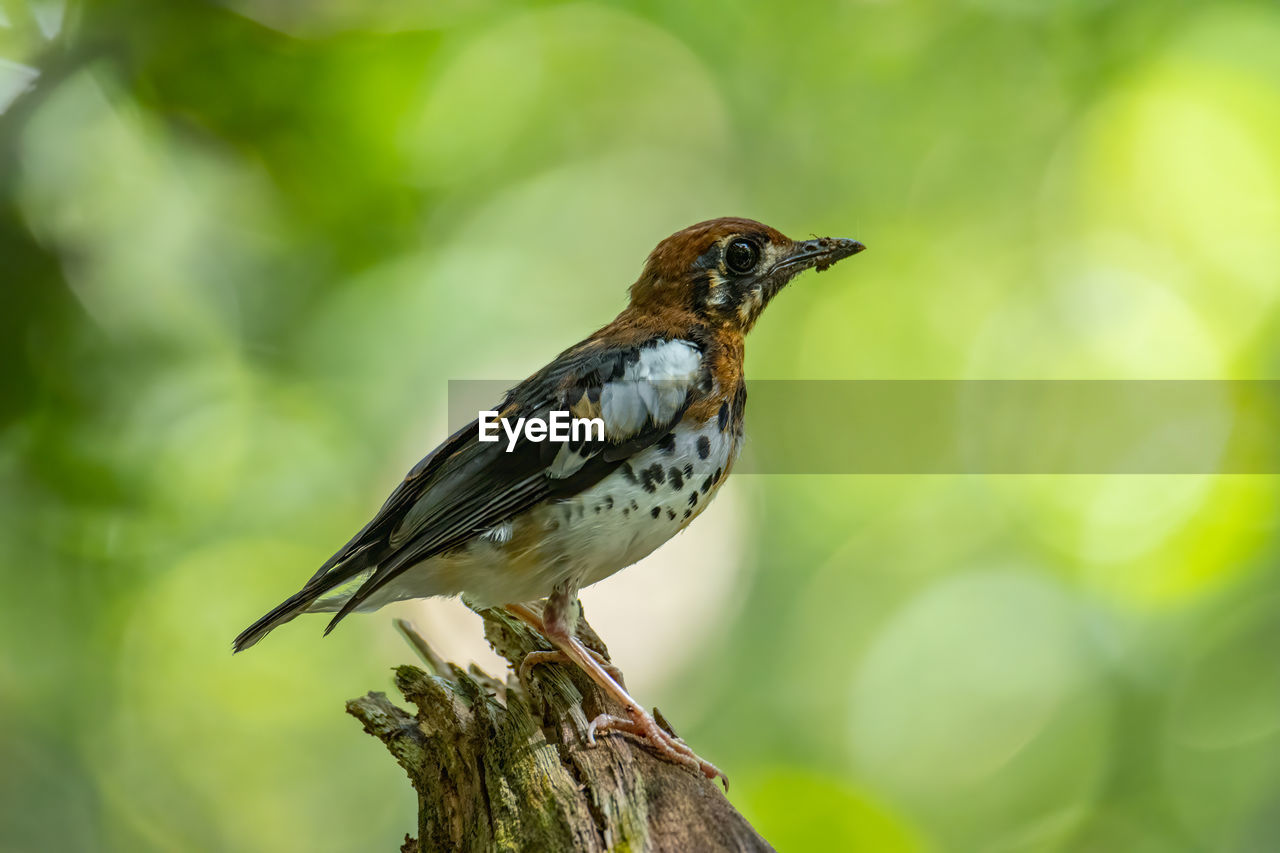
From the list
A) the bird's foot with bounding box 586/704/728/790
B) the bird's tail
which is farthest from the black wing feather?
the bird's foot with bounding box 586/704/728/790

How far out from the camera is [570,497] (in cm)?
380

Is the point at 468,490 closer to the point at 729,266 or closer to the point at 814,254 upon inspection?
the point at 729,266

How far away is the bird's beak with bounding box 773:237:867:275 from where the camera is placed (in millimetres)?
4434

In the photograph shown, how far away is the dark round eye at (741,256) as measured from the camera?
4359 millimetres

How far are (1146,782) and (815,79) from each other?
5831mm

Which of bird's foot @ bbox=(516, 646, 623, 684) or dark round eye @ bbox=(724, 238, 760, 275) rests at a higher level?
dark round eye @ bbox=(724, 238, 760, 275)

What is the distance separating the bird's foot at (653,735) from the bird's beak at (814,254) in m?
2.10

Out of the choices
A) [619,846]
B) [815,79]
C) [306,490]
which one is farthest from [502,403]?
[815,79]

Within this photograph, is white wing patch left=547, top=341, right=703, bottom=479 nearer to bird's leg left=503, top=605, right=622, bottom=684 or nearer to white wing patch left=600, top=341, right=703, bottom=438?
white wing patch left=600, top=341, right=703, bottom=438

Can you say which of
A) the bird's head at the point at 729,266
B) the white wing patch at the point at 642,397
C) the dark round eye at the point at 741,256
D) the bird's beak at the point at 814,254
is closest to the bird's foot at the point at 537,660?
the white wing patch at the point at 642,397

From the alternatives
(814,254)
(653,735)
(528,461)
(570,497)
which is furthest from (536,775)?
(814,254)

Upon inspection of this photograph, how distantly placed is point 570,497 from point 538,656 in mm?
844

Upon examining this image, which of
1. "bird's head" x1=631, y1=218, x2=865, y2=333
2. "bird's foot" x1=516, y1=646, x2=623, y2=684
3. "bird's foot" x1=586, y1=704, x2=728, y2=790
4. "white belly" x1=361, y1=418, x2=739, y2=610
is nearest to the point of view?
"bird's foot" x1=586, y1=704, x2=728, y2=790

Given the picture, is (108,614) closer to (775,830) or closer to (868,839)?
(775,830)
